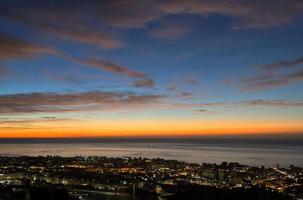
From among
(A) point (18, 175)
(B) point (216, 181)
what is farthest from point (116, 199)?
(B) point (216, 181)

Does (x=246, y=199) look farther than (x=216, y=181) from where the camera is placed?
No

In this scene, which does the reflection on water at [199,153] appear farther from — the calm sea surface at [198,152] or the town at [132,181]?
the town at [132,181]

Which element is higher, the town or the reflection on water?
the town

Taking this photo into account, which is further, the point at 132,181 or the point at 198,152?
the point at 198,152

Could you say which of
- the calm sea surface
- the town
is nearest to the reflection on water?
the calm sea surface

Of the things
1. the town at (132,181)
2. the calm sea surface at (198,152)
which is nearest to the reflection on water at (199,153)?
the calm sea surface at (198,152)

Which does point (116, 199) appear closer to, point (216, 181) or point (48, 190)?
point (48, 190)

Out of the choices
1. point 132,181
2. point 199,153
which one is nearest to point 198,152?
point 199,153

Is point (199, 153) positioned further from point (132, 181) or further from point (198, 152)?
point (132, 181)

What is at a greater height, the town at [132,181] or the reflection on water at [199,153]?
the town at [132,181]

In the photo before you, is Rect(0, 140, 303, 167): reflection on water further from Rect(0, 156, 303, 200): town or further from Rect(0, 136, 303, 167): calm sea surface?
Rect(0, 156, 303, 200): town

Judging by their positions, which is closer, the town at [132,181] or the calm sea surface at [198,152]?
the town at [132,181]
